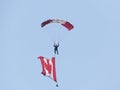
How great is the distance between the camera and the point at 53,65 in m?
88.0

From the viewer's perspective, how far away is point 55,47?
91.1 metres

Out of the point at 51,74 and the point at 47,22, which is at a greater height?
the point at 47,22

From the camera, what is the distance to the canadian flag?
87750mm

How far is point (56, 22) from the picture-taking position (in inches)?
3497

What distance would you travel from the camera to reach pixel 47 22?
292 ft

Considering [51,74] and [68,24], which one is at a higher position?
[68,24]

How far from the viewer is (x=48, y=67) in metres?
90.0

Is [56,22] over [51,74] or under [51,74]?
over

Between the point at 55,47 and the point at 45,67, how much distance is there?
301cm

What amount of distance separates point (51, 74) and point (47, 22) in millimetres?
6132

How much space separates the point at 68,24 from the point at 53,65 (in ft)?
16.9

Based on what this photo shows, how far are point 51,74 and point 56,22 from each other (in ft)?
20.1

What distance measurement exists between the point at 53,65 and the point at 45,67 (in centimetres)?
196

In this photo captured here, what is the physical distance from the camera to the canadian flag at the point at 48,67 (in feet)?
288
